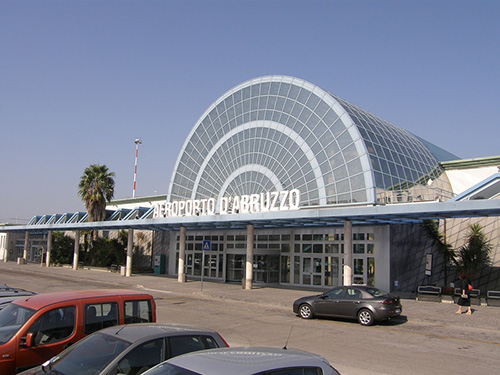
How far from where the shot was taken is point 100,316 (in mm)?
8102

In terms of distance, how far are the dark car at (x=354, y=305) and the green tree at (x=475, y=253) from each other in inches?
531

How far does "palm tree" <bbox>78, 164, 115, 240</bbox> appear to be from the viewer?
4925 centimetres

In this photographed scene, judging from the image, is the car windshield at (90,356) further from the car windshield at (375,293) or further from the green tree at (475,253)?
the green tree at (475,253)

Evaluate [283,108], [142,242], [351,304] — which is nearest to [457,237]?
[283,108]

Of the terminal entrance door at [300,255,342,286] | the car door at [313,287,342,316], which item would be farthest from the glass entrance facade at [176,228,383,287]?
the car door at [313,287,342,316]

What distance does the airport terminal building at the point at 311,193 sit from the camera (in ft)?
89.0

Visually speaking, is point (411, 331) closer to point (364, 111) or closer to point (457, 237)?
point (457, 237)

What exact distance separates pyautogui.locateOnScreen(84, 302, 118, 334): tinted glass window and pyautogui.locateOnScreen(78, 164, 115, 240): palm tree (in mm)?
42682

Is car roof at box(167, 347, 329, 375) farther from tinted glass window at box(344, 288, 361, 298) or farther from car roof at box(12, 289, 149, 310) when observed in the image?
tinted glass window at box(344, 288, 361, 298)

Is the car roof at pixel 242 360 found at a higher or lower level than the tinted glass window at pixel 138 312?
higher

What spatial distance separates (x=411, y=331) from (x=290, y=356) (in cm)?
1218

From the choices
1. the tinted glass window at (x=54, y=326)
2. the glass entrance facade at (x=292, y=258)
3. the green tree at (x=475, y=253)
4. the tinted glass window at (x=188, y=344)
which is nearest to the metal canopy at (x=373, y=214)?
the glass entrance facade at (x=292, y=258)

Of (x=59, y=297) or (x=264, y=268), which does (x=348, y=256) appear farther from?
(x=59, y=297)

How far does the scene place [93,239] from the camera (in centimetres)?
5200
